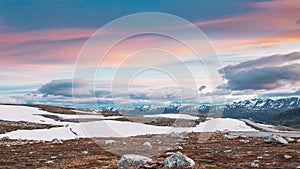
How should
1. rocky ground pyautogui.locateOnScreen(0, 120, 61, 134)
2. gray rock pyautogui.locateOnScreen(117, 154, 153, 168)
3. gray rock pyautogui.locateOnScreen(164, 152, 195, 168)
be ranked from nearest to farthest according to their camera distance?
gray rock pyautogui.locateOnScreen(164, 152, 195, 168), gray rock pyautogui.locateOnScreen(117, 154, 153, 168), rocky ground pyautogui.locateOnScreen(0, 120, 61, 134)

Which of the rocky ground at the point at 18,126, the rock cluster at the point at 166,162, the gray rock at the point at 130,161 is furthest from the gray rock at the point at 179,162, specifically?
the rocky ground at the point at 18,126

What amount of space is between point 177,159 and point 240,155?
29.3 feet

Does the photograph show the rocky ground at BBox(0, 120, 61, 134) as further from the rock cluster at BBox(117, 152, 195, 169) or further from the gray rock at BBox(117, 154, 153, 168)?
the rock cluster at BBox(117, 152, 195, 169)

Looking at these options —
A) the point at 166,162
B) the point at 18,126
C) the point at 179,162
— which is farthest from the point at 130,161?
the point at 18,126

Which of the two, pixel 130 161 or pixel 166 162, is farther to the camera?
pixel 130 161

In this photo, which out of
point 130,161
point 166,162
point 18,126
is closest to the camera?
point 166,162

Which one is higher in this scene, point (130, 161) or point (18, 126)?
point (130, 161)

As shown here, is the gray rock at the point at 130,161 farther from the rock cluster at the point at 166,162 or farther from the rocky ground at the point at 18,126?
the rocky ground at the point at 18,126

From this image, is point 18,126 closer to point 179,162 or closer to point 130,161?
point 130,161

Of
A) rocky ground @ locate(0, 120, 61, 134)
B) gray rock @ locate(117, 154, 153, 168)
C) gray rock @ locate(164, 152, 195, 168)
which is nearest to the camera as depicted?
gray rock @ locate(164, 152, 195, 168)

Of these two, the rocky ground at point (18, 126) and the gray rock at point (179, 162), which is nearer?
the gray rock at point (179, 162)

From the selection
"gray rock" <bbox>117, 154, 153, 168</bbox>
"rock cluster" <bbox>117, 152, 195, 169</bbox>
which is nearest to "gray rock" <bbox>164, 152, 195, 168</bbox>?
"rock cluster" <bbox>117, 152, 195, 169</bbox>

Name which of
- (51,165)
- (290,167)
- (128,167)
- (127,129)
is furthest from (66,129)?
(290,167)

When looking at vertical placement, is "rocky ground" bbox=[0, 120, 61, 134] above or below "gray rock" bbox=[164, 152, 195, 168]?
below
